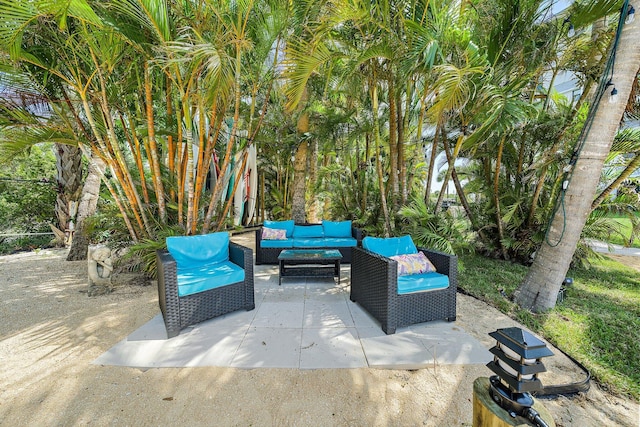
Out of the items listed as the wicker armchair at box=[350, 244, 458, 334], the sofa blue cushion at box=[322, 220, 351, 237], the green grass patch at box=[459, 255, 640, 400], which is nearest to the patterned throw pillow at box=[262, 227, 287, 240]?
the sofa blue cushion at box=[322, 220, 351, 237]

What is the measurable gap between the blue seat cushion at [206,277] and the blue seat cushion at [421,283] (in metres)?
1.75

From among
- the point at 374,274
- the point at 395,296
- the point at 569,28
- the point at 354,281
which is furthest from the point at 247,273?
the point at 569,28

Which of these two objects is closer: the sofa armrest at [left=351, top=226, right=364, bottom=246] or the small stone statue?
the small stone statue

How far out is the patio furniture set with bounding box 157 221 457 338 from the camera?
2.58 meters

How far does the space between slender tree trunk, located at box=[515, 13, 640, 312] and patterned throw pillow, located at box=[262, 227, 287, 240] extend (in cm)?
383

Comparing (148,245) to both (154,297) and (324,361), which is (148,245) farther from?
(324,361)

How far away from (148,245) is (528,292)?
518 centimetres

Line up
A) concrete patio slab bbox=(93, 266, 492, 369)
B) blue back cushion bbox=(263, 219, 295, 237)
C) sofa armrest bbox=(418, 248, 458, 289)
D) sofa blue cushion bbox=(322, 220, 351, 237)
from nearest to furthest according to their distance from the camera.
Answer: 1. concrete patio slab bbox=(93, 266, 492, 369)
2. sofa armrest bbox=(418, 248, 458, 289)
3. blue back cushion bbox=(263, 219, 295, 237)
4. sofa blue cushion bbox=(322, 220, 351, 237)

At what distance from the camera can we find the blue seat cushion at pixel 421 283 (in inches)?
105

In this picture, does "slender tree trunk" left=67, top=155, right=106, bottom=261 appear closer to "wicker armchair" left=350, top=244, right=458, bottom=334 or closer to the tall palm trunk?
the tall palm trunk

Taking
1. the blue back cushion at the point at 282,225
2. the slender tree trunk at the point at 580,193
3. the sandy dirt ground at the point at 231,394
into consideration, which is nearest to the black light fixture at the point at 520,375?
the sandy dirt ground at the point at 231,394

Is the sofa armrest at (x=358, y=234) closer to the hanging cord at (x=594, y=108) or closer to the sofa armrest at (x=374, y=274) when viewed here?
the sofa armrest at (x=374, y=274)

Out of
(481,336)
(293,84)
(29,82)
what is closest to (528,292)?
(481,336)

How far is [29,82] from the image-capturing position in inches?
138
